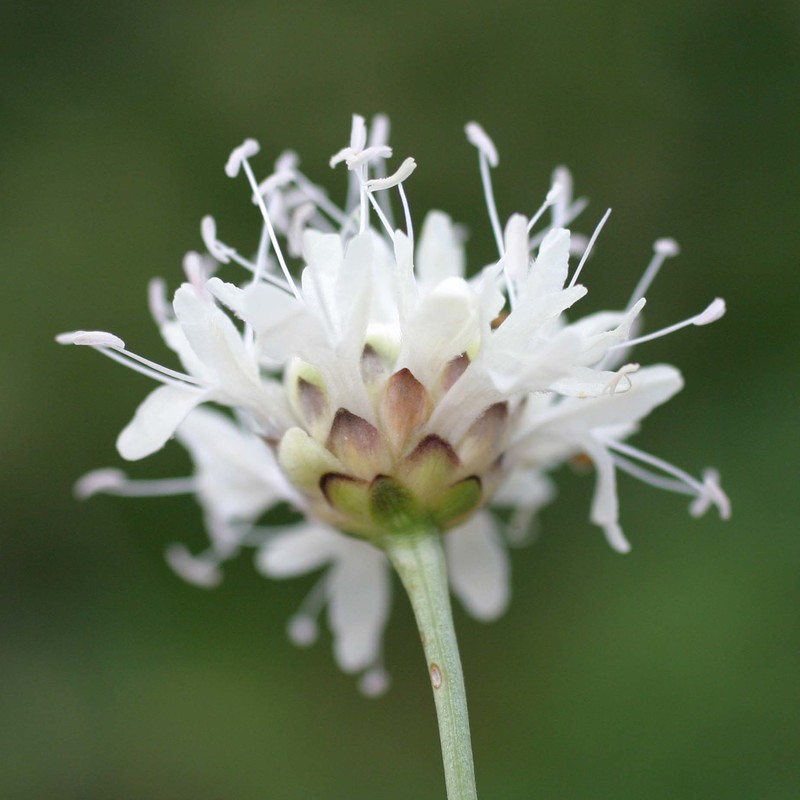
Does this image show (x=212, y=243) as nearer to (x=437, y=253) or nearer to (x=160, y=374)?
(x=160, y=374)

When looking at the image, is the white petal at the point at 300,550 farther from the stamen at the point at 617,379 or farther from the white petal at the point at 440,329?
the stamen at the point at 617,379

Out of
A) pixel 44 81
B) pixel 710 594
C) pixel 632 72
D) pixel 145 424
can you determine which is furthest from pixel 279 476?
pixel 44 81

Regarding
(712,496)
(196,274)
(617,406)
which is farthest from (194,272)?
(712,496)

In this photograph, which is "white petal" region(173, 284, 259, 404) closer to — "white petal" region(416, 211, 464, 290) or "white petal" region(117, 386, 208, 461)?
"white petal" region(117, 386, 208, 461)

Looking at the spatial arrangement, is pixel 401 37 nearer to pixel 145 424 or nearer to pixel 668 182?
pixel 668 182

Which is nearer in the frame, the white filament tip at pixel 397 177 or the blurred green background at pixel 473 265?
the white filament tip at pixel 397 177

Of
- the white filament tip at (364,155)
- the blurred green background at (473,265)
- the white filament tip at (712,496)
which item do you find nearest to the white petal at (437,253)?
the white filament tip at (364,155)
